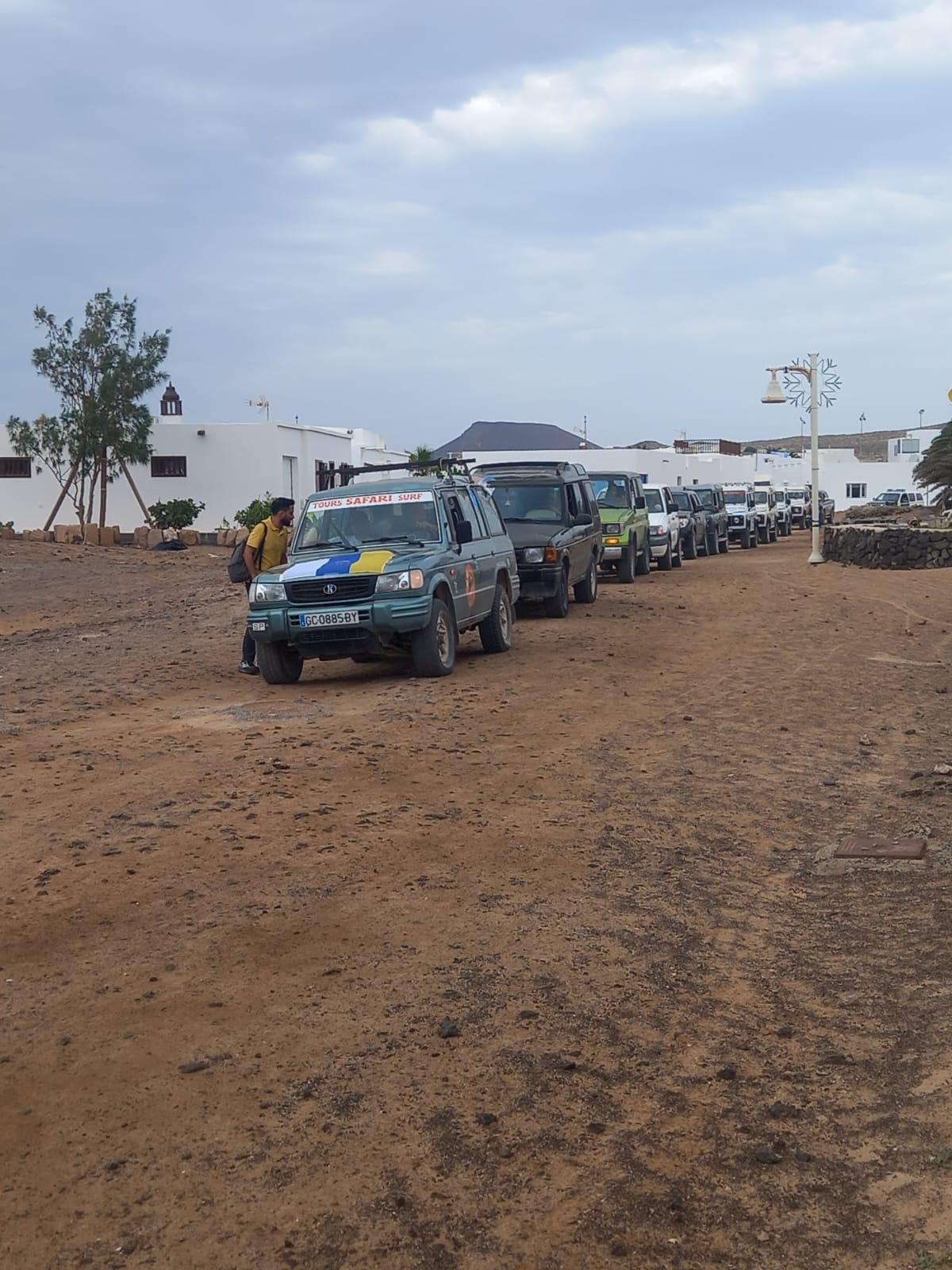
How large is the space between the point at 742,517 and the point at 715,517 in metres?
4.69

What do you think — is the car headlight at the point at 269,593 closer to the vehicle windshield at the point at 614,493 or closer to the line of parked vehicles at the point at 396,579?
the line of parked vehicles at the point at 396,579

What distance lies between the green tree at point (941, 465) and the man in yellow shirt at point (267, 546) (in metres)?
36.2

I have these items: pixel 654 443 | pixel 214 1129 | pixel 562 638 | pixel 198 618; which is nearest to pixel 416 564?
pixel 562 638

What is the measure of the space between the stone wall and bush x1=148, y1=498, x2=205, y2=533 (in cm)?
1973

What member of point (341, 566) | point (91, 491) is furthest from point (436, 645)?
point (91, 491)

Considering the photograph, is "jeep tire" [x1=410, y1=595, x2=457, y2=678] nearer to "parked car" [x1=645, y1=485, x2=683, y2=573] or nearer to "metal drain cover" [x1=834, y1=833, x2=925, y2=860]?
"metal drain cover" [x1=834, y1=833, x2=925, y2=860]

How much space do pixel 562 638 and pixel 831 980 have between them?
11255 millimetres

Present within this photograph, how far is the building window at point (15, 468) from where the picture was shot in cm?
4519

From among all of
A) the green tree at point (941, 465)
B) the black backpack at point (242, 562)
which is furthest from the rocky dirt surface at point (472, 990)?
the green tree at point (941, 465)

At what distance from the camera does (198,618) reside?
2012 centimetres

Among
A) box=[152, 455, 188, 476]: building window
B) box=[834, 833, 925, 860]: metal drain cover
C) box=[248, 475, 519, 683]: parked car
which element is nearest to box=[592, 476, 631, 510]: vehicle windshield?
box=[248, 475, 519, 683]: parked car

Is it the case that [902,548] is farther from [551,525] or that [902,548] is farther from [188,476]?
[188,476]

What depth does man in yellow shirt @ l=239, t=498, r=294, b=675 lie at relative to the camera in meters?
13.9

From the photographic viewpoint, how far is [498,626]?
50.5 feet
